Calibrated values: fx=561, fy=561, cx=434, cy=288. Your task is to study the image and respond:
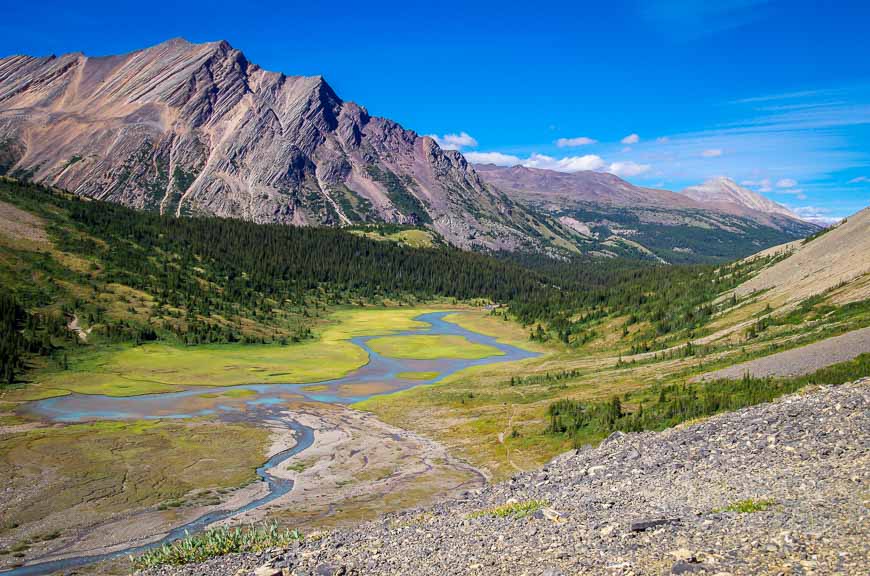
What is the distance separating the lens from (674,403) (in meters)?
47.1

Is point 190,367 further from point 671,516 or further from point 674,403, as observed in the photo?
point 671,516

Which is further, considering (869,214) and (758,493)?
(869,214)

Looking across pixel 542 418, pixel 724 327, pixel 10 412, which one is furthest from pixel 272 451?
pixel 724 327

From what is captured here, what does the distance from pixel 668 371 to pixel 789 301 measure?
29298 mm

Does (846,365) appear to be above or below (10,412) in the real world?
above

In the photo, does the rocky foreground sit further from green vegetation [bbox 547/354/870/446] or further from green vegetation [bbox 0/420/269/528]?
green vegetation [bbox 0/420/269/528]

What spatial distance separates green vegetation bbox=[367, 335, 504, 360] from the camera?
4621 inches

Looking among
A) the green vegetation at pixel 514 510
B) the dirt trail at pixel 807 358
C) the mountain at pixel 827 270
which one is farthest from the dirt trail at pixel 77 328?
the mountain at pixel 827 270

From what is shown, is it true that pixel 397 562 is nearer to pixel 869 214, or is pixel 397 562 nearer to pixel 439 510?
pixel 439 510

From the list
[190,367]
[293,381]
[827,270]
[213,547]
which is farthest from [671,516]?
[190,367]

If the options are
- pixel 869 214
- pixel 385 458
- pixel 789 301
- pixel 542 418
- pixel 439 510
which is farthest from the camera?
pixel 869 214

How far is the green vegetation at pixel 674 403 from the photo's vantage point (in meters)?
39.9

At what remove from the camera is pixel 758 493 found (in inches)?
793

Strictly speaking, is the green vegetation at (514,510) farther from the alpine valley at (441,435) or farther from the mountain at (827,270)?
Answer: the mountain at (827,270)
